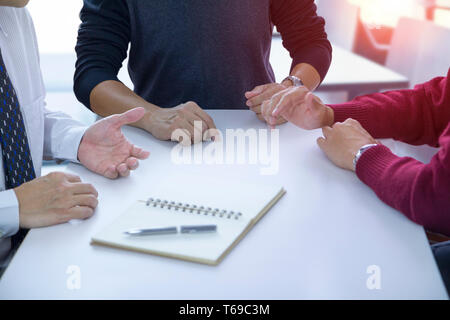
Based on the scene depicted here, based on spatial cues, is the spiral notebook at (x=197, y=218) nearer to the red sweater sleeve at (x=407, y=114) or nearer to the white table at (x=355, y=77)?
the red sweater sleeve at (x=407, y=114)

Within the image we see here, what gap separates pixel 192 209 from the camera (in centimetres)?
74

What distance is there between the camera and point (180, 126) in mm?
1053

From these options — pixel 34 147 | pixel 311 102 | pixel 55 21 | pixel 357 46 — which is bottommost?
pixel 357 46

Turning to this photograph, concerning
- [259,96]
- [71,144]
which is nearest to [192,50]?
[259,96]

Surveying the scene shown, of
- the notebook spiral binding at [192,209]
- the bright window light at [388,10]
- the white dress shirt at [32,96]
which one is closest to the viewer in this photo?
the notebook spiral binding at [192,209]

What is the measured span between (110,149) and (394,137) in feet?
2.22

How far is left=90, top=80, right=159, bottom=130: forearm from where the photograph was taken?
115cm

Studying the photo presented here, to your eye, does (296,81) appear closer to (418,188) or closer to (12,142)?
(418,188)

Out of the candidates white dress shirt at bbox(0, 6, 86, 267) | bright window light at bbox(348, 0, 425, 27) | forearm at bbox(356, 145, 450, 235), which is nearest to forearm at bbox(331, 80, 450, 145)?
forearm at bbox(356, 145, 450, 235)

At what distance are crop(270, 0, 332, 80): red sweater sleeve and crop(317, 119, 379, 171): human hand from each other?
1.44 ft

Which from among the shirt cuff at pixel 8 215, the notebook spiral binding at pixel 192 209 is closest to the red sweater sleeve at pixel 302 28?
the notebook spiral binding at pixel 192 209

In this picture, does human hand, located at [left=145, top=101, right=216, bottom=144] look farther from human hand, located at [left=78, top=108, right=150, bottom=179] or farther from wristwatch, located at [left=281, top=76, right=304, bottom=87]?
wristwatch, located at [left=281, top=76, right=304, bottom=87]

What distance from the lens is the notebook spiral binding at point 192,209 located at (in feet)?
2.36

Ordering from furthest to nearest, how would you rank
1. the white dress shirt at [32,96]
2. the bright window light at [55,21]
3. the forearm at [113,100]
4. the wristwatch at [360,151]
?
1. the bright window light at [55,21]
2. the forearm at [113,100]
3. the white dress shirt at [32,96]
4. the wristwatch at [360,151]
